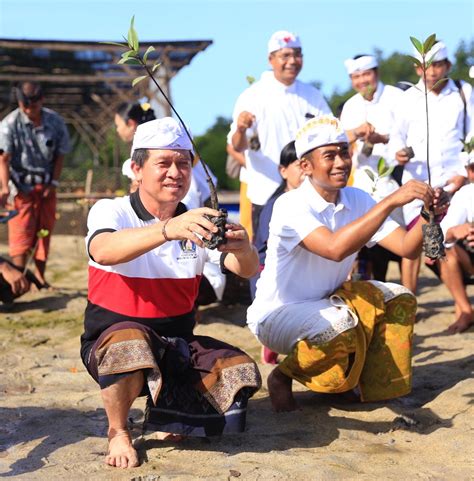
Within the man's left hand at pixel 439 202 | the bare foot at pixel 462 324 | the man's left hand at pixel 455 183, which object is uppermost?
the man's left hand at pixel 455 183

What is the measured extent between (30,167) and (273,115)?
2192 mm

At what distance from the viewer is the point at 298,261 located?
4137 millimetres

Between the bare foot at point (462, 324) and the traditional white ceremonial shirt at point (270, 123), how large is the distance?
1.67 metres

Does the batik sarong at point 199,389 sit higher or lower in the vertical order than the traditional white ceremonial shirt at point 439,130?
lower

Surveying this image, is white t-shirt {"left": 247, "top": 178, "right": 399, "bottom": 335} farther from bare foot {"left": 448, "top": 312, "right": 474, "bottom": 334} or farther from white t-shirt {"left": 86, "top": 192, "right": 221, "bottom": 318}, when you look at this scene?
bare foot {"left": 448, "top": 312, "right": 474, "bottom": 334}

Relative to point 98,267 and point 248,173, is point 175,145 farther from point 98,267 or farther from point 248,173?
point 248,173

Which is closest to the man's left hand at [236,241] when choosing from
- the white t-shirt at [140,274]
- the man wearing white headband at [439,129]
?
the white t-shirt at [140,274]

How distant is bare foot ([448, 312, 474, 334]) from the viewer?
561 cm

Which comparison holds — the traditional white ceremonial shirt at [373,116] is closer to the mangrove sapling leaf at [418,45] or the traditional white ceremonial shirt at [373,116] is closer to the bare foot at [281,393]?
the bare foot at [281,393]

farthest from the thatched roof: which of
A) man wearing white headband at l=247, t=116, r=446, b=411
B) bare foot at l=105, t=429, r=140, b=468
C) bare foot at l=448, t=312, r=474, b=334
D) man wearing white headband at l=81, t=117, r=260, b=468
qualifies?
bare foot at l=105, t=429, r=140, b=468

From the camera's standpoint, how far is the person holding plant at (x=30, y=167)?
23.9 feet

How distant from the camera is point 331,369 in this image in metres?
3.93

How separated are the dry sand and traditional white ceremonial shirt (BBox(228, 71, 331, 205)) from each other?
149cm

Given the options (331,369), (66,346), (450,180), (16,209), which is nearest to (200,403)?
(331,369)
